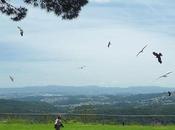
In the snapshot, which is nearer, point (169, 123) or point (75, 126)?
point (75, 126)

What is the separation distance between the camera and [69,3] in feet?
80.9

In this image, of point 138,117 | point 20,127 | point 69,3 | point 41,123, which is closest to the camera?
point 69,3

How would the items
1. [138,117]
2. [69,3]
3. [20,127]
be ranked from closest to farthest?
[69,3], [20,127], [138,117]

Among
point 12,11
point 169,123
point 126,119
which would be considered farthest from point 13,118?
point 12,11

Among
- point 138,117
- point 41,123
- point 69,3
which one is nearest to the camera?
point 69,3

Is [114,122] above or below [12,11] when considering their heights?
below

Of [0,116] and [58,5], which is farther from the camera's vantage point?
[0,116]

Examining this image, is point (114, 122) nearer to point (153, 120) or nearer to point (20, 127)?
point (153, 120)

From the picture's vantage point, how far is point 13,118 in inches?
2057

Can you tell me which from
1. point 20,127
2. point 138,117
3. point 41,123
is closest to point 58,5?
point 20,127

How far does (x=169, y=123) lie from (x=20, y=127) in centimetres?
1295

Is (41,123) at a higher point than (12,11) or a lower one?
lower

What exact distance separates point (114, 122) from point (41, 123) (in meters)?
5.85

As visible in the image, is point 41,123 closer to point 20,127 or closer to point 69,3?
point 20,127
